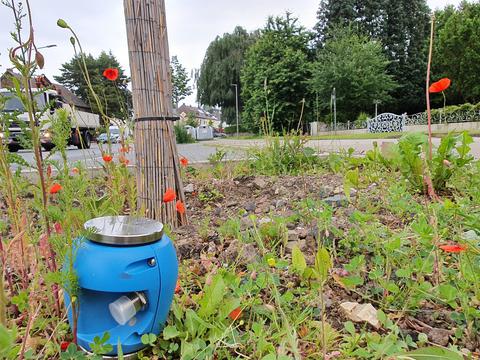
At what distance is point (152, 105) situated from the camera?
177 centimetres

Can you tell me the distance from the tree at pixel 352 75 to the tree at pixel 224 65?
809cm

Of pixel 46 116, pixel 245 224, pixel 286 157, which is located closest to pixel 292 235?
pixel 245 224

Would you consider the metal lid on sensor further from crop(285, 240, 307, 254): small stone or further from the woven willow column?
the woven willow column

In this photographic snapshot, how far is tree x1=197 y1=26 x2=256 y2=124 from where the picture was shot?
3006 cm

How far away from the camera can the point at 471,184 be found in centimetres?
194

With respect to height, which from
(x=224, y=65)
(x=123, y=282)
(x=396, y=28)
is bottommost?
(x=123, y=282)

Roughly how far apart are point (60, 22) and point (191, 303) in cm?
93

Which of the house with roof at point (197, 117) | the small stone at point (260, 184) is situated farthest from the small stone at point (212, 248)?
the house with roof at point (197, 117)

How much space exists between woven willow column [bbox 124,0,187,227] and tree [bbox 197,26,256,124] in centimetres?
2934

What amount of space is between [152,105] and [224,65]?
2998 centimetres

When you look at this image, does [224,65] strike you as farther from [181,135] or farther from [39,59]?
[39,59]

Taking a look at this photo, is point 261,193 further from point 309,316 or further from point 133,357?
point 133,357

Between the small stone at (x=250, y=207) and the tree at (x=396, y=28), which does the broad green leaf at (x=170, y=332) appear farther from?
the tree at (x=396, y=28)

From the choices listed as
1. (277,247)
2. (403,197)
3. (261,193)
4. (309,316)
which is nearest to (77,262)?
(309,316)
